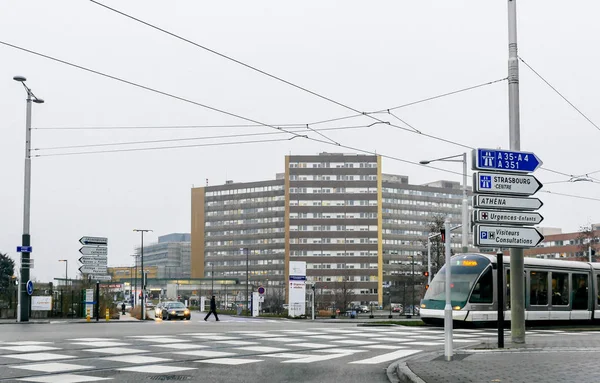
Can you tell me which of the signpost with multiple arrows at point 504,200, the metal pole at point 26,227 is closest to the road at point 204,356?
the signpost with multiple arrows at point 504,200

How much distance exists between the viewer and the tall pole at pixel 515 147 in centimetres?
1781

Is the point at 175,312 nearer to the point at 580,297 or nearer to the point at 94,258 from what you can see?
the point at 94,258

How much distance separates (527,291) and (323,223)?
5172 inches

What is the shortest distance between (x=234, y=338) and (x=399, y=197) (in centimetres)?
15986

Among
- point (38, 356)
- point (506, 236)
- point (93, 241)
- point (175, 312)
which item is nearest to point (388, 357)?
point (506, 236)

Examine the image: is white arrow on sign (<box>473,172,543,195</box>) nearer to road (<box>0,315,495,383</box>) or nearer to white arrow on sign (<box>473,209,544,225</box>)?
white arrow on sign (<box>473,209,544,225</box>)

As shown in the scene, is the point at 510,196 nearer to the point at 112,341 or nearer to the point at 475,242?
the point at 475,242

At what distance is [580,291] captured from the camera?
31562 millimetres

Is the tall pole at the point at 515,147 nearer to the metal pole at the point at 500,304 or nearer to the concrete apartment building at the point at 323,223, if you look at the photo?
the metal pole at the point at 500,304

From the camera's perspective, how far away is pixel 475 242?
51.9 feet

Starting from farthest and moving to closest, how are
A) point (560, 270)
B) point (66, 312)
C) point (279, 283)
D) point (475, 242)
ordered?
1. point (279, 283)
2. point (66, 312)
3. point (560, 270)
4. point (475, 242)

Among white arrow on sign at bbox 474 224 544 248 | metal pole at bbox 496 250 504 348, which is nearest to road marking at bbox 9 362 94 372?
white arrow on sign at bbox 474 224 544 248

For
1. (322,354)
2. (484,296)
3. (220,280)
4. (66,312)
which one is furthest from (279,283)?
(322,354)

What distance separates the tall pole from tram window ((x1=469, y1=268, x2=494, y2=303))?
10.3m
